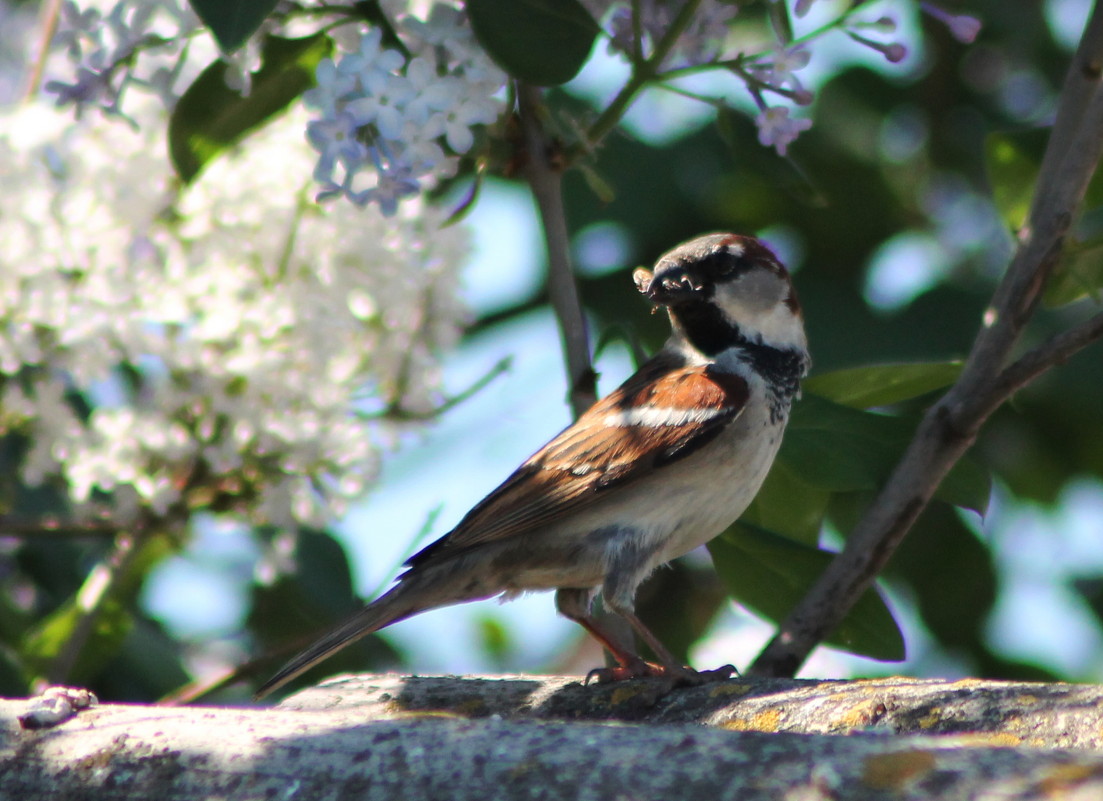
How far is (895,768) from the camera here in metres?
1.27

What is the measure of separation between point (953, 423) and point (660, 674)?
74 cm

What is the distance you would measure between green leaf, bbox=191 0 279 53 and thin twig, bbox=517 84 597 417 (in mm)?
630

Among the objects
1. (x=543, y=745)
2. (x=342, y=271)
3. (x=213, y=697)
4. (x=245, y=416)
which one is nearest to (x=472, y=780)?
(x=543, y=745)

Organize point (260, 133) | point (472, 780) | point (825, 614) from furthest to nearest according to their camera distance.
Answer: point (260, 133), point (825, 614), point (472, 780)

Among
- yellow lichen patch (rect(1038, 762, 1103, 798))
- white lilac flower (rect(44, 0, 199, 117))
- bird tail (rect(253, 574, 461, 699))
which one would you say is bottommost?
bird tail (rect(253, 574, 461, 699))

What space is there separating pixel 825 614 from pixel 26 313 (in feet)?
5.66

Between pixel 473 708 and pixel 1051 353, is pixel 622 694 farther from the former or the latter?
pixel 1051 353

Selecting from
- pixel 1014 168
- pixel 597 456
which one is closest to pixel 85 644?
pixel 597 456

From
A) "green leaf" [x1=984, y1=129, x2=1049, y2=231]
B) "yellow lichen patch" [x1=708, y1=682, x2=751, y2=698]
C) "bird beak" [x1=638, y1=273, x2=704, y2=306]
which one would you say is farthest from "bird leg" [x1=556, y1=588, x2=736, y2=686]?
"green leaf" [x1=984, y1=129, x2=1049, y2=231]

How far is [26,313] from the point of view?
2744 millimetres

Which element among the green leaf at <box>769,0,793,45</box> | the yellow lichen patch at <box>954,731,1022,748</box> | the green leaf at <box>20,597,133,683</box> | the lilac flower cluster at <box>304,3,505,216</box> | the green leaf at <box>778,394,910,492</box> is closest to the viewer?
the yellow lichen patch at <box>954,731,1022,748</box>

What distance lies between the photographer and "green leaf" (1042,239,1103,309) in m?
2.52

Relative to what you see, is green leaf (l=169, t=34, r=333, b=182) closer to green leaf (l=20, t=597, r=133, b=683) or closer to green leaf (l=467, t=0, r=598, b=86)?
green leaf (l=467, t=0, r=598, b=86)

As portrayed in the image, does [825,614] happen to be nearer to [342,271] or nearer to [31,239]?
[342,271]
